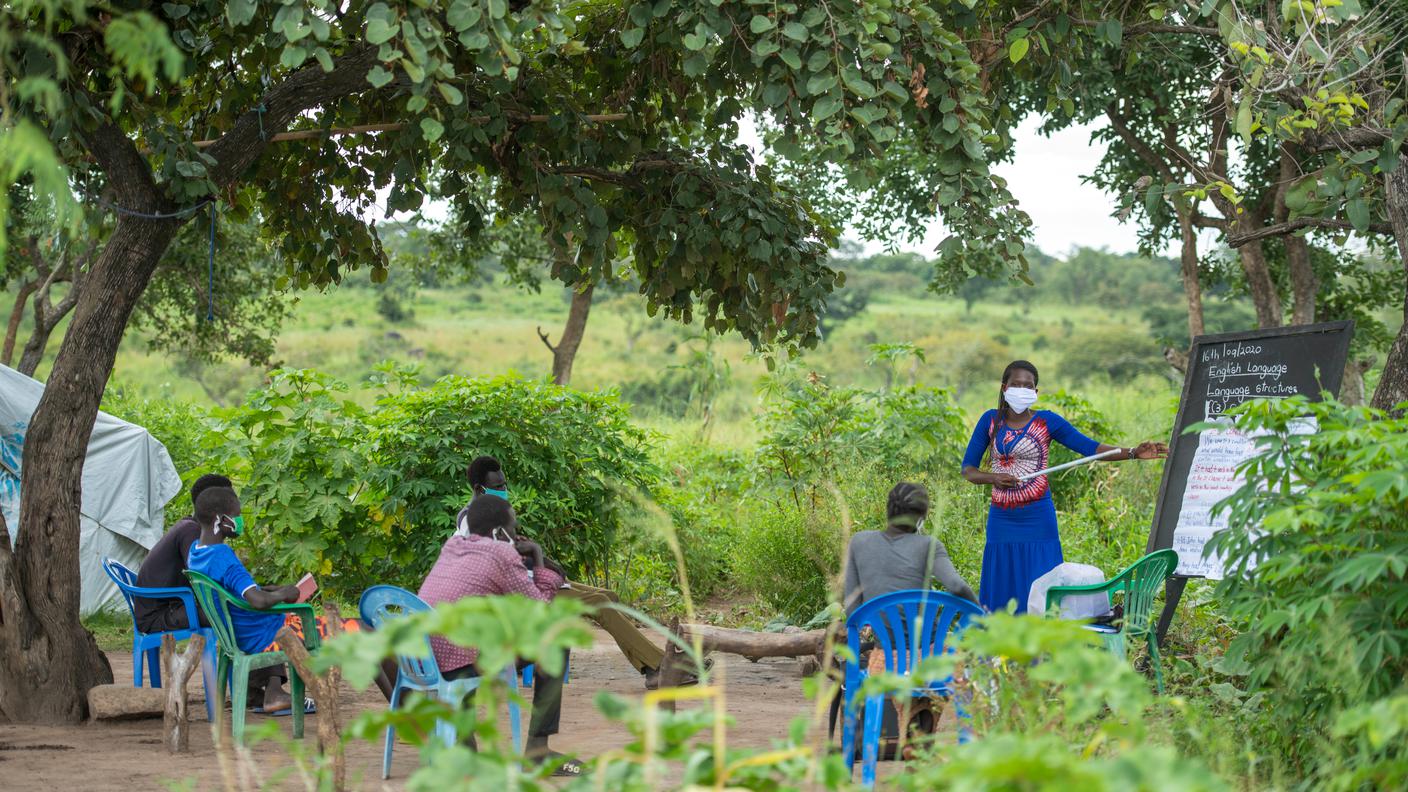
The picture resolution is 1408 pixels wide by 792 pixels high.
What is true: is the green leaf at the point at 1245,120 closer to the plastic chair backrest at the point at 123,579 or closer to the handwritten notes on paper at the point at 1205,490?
the handwritten notes on paper at the point at 1205,490

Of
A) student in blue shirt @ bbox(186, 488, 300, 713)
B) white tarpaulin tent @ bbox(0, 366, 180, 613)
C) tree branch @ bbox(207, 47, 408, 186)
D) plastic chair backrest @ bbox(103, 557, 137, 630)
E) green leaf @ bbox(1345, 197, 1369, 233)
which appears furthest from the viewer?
white tarpaulin tent @ bbox(0, 366, 180, 613)

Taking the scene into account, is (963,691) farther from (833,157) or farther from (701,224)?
(701,224)

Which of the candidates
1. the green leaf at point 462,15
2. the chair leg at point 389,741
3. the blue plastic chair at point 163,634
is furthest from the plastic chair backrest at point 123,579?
the green leaf at point 462,15

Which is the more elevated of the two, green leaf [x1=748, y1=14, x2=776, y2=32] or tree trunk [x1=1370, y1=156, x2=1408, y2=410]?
green leaf [x1=748, y1=14, x2=776, y2=32]

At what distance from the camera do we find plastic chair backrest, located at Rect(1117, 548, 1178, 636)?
5.11m

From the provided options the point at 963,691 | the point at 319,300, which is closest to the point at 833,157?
the point at 963,691

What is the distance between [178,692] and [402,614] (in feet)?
3.80

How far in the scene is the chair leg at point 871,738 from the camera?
13.8 ft

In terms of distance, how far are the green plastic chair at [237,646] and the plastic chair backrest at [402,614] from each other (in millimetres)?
464

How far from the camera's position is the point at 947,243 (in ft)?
18.1

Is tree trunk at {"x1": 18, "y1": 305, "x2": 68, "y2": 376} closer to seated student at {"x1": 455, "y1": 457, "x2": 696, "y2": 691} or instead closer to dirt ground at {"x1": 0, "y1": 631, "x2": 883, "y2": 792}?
dirt ground at {"x1": 0, "y1": 631, "x2": 883, "y2": 792}

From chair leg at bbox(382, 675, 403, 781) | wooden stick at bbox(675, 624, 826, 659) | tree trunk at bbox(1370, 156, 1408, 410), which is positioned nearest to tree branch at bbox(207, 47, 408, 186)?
chair leg at bbox(382, 675, 403, 781)

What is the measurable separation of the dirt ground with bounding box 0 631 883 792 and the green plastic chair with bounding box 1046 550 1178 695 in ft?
4.39

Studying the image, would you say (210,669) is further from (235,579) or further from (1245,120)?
(1245,120)
